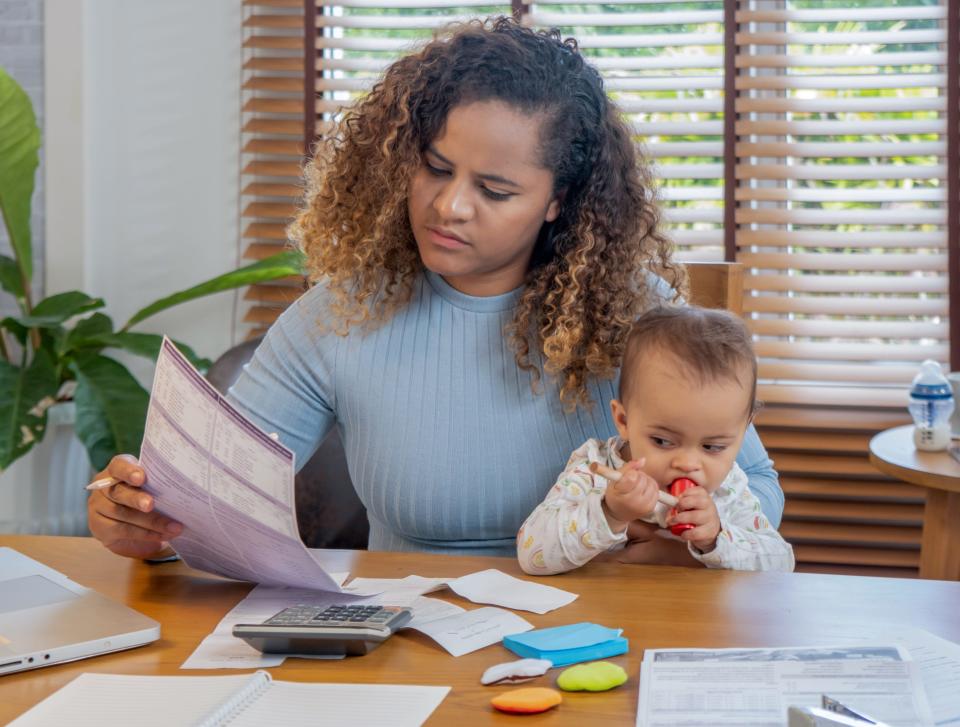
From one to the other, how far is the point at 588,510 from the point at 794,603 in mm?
250

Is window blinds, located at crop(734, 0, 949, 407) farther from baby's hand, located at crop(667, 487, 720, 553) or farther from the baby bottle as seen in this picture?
baby's hand, located at crop(667, 487, 720, 553)

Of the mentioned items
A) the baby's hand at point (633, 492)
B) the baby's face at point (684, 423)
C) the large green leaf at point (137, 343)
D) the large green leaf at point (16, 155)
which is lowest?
the baby's hand at point (633, 492)

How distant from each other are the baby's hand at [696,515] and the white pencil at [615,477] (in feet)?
0.04

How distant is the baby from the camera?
1.30m

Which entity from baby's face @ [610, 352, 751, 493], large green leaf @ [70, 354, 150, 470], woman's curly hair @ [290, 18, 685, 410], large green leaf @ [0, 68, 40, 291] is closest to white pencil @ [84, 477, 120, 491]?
woman's curly hair @ [290, 18, 685, 410]

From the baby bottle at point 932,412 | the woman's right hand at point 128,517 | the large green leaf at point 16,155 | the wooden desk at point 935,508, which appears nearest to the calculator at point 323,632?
the woman's right hand at point 128,517

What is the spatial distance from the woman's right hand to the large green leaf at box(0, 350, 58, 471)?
60.2 inches

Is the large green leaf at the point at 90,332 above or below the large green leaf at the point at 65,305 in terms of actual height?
below

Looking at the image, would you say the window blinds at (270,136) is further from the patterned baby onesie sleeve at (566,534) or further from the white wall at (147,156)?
the patterned baby onesie sleeve at (566,534)

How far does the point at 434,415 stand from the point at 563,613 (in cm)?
49

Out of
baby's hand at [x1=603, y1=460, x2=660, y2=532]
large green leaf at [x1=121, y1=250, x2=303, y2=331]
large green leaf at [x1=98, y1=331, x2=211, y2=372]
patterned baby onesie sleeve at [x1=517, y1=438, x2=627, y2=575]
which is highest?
large green leaf at [x1=121, y1=250, x2=303, y2=331]

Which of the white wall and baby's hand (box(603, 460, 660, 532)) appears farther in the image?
the white wall

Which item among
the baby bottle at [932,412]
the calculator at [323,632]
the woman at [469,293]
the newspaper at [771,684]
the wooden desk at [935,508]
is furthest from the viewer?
the baby bottle at [932,412]

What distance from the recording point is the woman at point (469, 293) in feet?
5.06
